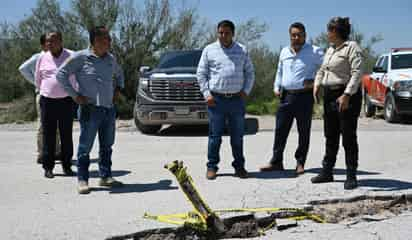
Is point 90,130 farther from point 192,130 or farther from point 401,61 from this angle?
point 401,61

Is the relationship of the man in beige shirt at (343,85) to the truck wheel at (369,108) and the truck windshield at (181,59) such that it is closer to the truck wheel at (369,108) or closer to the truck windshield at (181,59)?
the truck windshield at (181,59)

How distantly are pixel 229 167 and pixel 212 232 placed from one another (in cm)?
334

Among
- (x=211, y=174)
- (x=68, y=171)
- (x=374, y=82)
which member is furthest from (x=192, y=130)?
(x=211, y=174)

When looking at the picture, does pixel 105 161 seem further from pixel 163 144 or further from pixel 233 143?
pixel 163 144

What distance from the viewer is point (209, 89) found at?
7.21 meters

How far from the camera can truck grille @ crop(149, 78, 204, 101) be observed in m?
11.9

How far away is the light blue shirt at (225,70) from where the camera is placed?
7.08 metres

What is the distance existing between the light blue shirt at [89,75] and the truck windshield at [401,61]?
1023 centimetres

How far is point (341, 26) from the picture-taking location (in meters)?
6.36

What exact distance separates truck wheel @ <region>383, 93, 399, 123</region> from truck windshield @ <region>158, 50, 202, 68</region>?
499 cm

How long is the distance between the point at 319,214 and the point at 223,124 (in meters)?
2.10

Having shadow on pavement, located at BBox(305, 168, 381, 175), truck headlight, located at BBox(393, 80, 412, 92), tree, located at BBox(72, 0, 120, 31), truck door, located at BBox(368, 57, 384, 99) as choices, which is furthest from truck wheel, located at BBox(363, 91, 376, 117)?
shadow on pavement, located at BBox(305, 168, 381, 175)

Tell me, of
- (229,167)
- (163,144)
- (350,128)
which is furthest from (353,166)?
(163,144)

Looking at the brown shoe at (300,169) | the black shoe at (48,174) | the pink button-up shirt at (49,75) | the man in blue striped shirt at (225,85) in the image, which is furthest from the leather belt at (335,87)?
the black shoe at (48,174)
